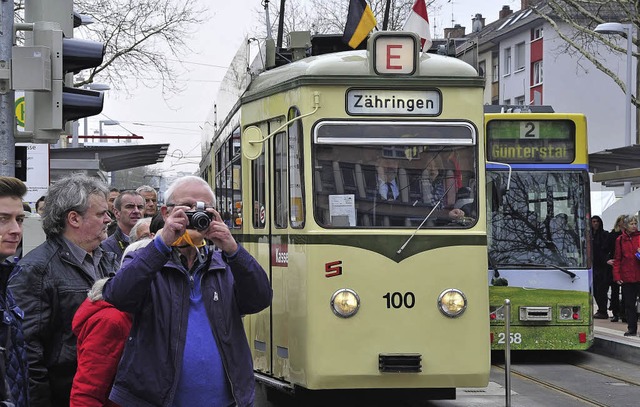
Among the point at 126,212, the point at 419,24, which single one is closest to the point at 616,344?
the point at 419,24

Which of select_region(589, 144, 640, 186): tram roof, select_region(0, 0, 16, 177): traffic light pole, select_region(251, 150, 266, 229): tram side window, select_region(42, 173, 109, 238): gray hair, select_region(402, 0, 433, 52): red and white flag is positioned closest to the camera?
select_region(42, 173, 109, 238): gray hair

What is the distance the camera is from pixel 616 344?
16.0 meters

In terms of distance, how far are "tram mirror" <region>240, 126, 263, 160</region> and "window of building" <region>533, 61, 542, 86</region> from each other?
164ft

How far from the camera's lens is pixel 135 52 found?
32781mm

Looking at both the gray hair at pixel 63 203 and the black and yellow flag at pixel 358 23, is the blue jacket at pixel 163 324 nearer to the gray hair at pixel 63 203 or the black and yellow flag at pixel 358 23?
the gray hair at pixel 63 203

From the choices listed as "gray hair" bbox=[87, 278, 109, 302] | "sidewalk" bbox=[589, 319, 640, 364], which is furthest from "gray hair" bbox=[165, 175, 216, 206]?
"sidewalk" bbox=[589, 319, 640, 364]

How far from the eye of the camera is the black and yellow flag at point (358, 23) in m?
10.8

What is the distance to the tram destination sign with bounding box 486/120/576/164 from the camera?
568 inches

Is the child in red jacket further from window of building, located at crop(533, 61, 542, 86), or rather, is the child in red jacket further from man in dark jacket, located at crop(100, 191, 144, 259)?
window of building, located at crop(533, 61, 542, 86)

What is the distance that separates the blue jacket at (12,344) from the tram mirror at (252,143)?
5.11 meters

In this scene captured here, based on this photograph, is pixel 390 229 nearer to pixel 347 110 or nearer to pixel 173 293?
pixel 347 110

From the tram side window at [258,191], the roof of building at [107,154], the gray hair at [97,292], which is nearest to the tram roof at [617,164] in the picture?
the roof of building at [107,154]

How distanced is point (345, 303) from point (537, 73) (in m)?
51.2

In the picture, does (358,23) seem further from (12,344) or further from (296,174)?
(12,344)
